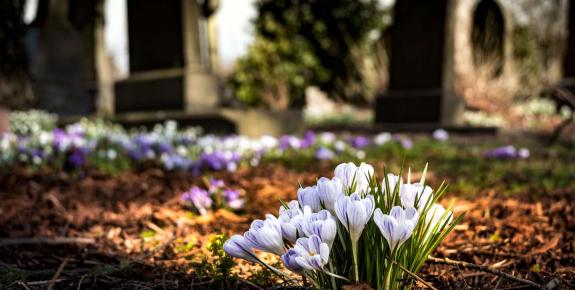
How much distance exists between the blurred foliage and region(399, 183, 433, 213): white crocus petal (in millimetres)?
14895

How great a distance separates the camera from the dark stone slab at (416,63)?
379 inches

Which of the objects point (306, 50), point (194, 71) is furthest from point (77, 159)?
point (306, 50)

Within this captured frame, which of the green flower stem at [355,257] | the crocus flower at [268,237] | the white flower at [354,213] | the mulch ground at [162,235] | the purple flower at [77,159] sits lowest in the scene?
the mulch ground at [162,235]

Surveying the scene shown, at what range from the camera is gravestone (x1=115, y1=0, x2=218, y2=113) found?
25.9 ft

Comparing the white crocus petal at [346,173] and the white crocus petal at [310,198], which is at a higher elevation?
the white crocus petal at [346,173]

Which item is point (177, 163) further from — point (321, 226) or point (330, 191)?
point (321, 226)

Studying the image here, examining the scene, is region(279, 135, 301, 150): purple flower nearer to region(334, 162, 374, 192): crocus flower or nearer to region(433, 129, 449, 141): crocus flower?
region(433, 129, 449, 141): crocus flower

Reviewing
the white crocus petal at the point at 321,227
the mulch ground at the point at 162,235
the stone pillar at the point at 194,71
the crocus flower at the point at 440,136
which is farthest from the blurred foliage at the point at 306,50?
the white crocus petal at the point at 321,227

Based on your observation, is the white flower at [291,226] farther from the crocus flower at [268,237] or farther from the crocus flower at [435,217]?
the crocus flower at [435,217]

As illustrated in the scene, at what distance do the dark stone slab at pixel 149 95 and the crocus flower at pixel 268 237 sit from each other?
22.6 feet

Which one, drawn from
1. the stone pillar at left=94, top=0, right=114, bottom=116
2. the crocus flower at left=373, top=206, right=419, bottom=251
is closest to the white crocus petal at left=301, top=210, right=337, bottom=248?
the crocus flower at left=373, top=206, right=419, bottom=251

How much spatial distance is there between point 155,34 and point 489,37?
11551 millimetres

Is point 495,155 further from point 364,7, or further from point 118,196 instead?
point 364,7

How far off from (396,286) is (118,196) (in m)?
2.61
